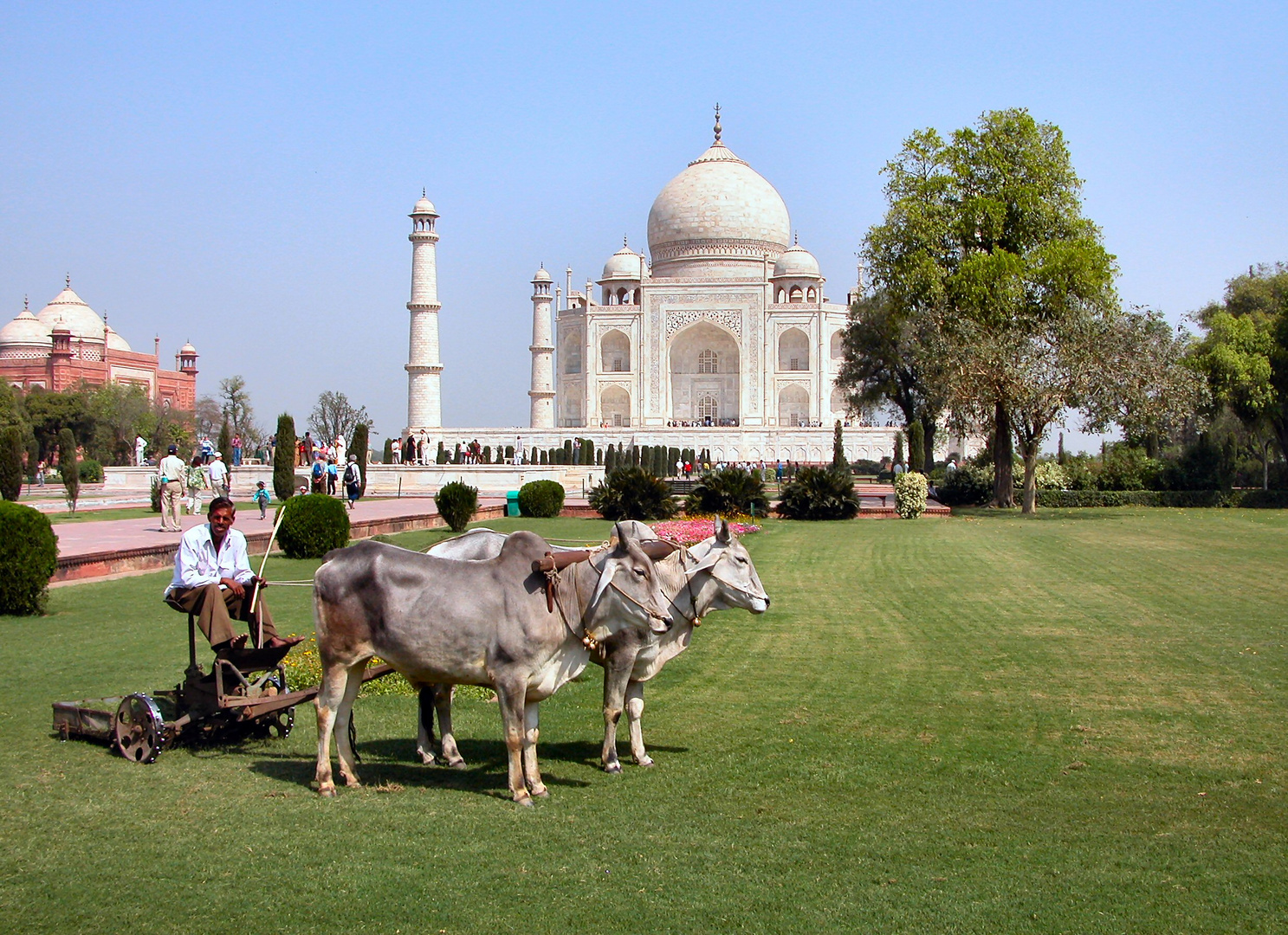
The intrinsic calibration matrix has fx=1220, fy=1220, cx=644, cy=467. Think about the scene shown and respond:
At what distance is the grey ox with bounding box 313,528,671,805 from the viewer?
13.8ft

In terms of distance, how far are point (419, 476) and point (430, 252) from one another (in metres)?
11.7

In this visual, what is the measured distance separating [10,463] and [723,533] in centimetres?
1824

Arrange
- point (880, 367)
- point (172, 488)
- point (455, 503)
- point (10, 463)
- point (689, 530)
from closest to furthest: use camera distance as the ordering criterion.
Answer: point (689, 530) < point (172, 488) < point (455, 503) < point (10, 463) < point (880, 367)

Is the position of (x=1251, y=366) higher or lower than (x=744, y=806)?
higher

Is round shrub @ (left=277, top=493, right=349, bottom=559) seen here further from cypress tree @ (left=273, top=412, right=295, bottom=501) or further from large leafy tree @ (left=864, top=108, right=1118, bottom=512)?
large leafy tree @ (left=864, top=108, right=1118, bottom=512)

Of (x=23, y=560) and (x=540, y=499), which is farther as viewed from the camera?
(x=540, y=499)

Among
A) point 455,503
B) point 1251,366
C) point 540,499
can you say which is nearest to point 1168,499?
point 1251,366

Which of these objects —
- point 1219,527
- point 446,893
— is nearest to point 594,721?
point 446,893

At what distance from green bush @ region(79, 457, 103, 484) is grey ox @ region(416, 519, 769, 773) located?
30232 millimetres

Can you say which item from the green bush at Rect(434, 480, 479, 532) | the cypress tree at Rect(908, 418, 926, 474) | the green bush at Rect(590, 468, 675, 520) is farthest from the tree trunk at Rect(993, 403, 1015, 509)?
the green bush at Rect(434, 480, 479, 532)

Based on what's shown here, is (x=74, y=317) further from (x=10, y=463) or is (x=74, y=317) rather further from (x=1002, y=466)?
(x=1002, y=466)

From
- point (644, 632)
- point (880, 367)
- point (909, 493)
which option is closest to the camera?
point (644, 632)

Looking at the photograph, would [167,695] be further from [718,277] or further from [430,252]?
[718,277]

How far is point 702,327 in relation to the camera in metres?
47.3
